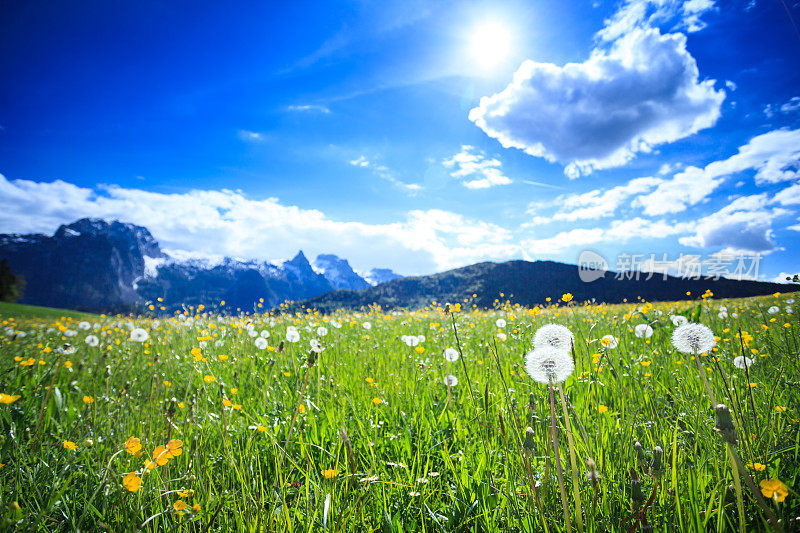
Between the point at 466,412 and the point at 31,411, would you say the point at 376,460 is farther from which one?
the point at 31,411

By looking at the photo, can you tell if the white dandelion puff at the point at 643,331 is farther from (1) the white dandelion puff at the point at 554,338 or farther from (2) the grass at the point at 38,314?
(2) the grass at the point at 38,314

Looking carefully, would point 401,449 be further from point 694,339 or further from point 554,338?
point 694,339

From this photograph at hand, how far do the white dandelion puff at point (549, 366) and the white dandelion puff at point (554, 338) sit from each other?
0.18 meters

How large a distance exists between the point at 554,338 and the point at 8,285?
10251cm

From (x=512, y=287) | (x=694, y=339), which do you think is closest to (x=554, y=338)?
(x=694, y=339)

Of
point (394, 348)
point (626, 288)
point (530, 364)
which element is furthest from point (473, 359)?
point (626, 288)

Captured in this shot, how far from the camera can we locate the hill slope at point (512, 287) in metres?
84.2

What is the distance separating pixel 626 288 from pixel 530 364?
104161 mm

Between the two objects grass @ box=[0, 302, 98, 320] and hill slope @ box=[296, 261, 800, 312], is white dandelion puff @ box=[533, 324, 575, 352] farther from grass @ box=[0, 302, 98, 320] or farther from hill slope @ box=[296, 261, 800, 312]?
hill slope @ box=[296, 261, 800, 312]

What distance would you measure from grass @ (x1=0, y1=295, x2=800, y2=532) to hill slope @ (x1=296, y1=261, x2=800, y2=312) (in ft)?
237

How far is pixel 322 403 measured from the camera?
103 inches

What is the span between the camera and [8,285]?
69312 millimetres

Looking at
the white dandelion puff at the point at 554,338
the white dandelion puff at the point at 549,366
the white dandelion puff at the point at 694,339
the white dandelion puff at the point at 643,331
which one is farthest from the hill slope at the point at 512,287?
the white dandelion puff at the point at 549,366

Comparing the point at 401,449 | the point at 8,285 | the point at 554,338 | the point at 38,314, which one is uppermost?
the point at 554,338
